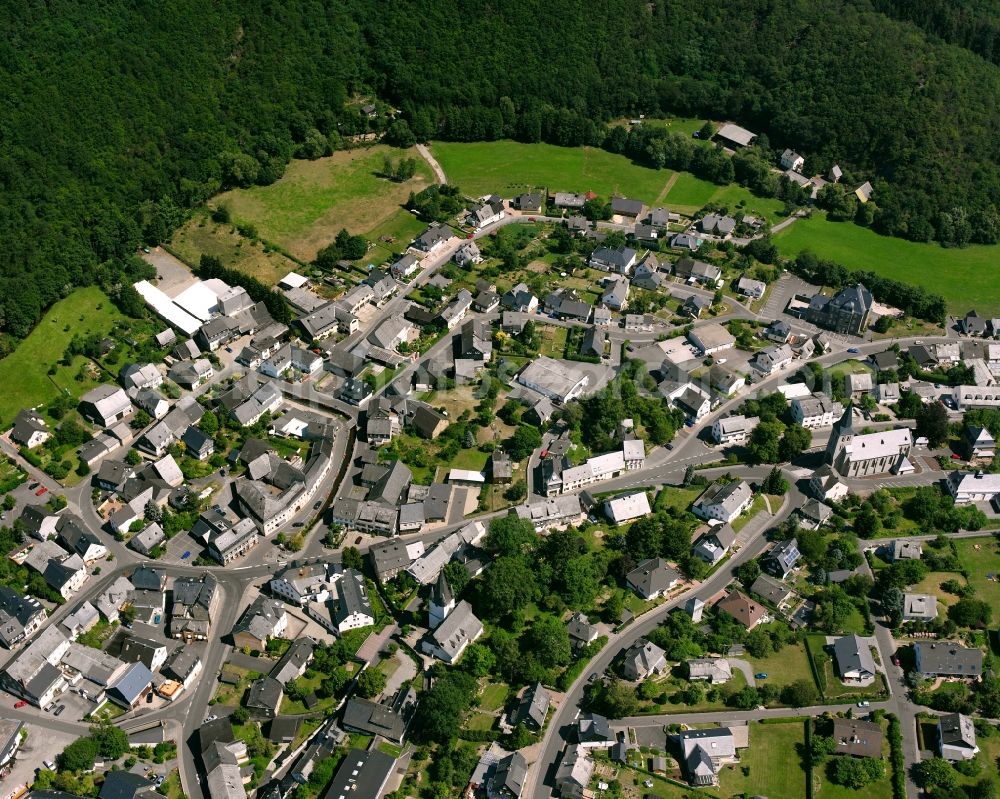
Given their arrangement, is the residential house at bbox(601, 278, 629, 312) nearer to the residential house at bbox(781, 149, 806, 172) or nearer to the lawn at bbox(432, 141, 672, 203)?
the lawn at bbox(432, 141, 672, 203)

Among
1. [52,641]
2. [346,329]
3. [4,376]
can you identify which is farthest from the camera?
[346,329]

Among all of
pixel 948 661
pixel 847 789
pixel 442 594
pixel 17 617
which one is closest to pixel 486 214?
pixel 442 594

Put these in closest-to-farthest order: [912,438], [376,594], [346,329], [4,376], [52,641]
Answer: [52,641]
[376,594]
[912,438]
[4,376]
[346,329]

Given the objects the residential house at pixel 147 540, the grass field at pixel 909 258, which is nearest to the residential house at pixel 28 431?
the residential house at pixel 147 540

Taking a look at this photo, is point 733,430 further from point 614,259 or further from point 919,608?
point 614,259

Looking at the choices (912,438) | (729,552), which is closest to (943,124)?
(912,438)

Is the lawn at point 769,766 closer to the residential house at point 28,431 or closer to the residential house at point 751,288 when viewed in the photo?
the residential house at point 751,288

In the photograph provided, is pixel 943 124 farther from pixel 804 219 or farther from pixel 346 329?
pixel 346 329

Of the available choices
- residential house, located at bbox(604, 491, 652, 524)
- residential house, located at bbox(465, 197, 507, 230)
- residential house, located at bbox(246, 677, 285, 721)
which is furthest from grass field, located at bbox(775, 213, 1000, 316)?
residential house, located at bbox(246, 677, 285, 721)
